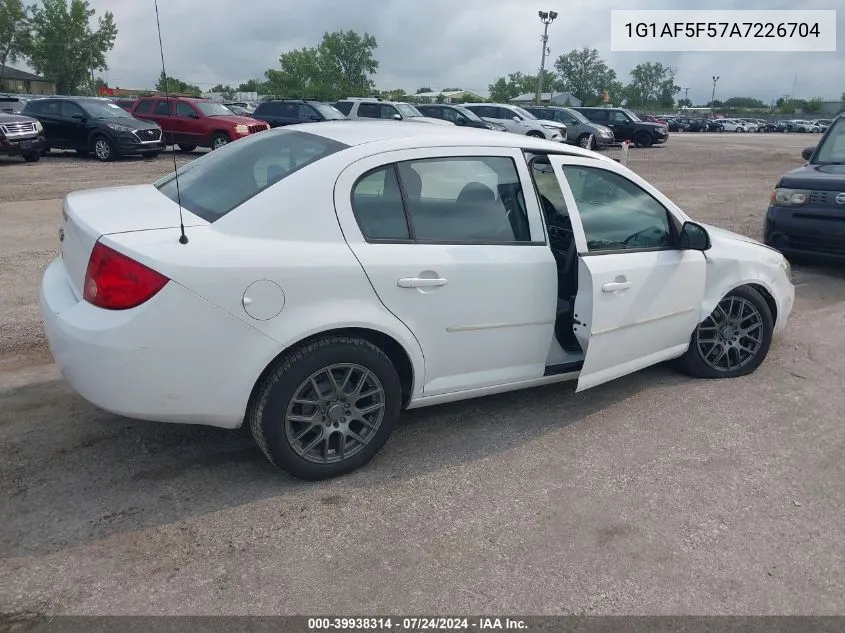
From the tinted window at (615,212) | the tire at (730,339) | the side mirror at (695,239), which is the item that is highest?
the tinted window at (615,212)

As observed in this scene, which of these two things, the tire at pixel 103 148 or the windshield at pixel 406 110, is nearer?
the tire at pixel 103 148

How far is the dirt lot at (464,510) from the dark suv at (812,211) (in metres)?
3.45

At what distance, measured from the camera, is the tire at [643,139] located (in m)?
30.6

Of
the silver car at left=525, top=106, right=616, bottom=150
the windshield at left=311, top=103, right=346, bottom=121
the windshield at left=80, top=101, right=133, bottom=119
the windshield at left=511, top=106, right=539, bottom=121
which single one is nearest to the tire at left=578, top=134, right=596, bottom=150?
the silver car at left=525, top=106, right=616, bottom=150

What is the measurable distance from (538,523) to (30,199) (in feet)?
36.9

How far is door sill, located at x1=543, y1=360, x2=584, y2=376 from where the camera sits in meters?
3.98

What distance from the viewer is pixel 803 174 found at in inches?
308

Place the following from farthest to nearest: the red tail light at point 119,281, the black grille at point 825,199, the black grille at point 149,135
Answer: the black grille at point 149,135 < the black grille at point 825,199 < the red tail light at point 119,281

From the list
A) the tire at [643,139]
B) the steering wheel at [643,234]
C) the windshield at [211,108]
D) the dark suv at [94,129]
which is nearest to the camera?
the steering wheel at [643,234]

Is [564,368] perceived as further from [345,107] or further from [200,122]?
[345,107]

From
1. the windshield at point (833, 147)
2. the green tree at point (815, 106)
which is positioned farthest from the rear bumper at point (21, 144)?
the green tree at point (815, 106)

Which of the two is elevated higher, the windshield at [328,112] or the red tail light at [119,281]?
the windshield at [328,112]

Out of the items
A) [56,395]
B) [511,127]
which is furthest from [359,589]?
[511,127]

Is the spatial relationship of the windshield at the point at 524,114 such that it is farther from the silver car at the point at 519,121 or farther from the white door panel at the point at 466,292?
the white door panel at the point at 466,292
